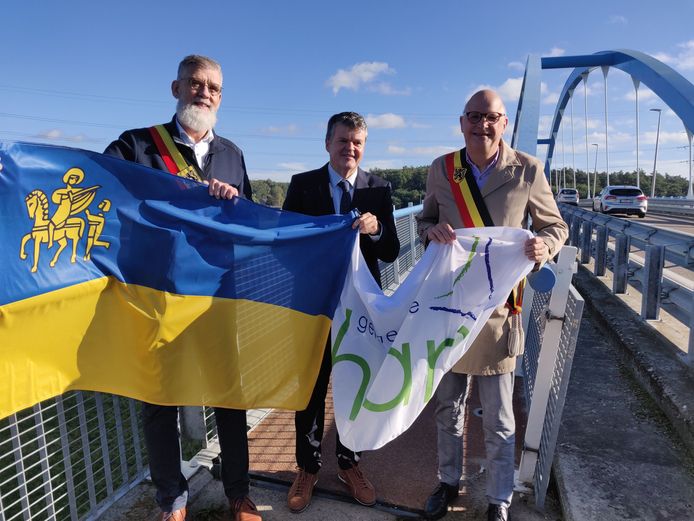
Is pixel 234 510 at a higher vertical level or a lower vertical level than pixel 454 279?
lower

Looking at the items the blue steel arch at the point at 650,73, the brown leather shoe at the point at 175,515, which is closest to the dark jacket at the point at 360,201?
the brown leather shoe at the point at 175,515

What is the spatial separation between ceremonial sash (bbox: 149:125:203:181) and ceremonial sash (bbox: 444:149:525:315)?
144 centimetres

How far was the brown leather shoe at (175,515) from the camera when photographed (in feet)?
8.31

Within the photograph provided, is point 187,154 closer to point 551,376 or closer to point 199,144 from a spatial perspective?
point 199,144

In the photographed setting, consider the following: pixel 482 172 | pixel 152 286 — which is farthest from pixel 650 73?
pixel 152 286

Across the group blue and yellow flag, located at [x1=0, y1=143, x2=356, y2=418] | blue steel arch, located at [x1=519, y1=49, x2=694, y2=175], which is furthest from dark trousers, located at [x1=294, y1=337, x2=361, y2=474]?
blue steel arch, located at [x1=519, y1=49, x2=694, y2=175]

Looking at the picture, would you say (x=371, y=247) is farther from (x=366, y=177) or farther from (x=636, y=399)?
(x=636, y=399)

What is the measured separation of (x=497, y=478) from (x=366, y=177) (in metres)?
1.84

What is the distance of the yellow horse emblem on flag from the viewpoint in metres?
2.11

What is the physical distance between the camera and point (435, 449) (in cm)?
337

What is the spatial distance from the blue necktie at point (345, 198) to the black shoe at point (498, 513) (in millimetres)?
1829

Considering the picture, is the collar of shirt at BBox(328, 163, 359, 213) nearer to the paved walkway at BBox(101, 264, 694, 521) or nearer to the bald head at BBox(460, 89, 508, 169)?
the bald head at BBox(460, 89, 508, 169)

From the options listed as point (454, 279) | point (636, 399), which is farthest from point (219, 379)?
point (636, 399)

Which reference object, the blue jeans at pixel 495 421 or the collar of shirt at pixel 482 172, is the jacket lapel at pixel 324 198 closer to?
the collar of shirt at pixel 482 172
